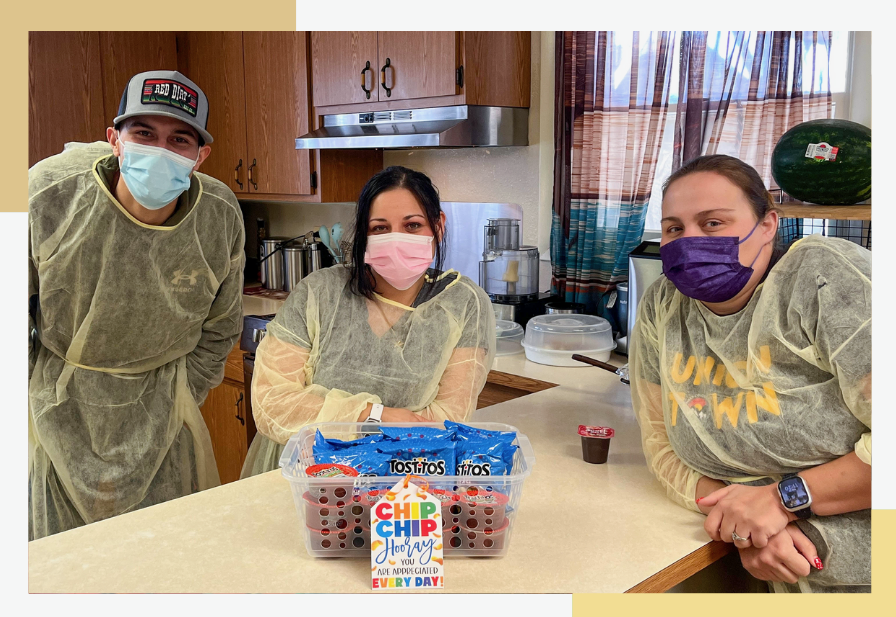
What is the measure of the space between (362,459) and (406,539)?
9 cm

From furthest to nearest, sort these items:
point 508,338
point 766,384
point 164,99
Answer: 1. point 508,338
2. point 164,99
3. point 766,384

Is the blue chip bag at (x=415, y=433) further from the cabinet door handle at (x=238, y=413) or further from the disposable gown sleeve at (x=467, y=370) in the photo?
the cabinet door handle at (x=238, y=413)

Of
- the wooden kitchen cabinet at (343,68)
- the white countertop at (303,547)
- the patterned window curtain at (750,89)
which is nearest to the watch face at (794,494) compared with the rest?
the white countertop at (303,547)

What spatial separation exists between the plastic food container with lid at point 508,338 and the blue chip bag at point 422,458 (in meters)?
0.75

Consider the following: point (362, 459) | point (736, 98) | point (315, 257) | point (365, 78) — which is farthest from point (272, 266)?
point (736, 98)

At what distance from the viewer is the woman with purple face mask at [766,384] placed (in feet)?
2.77

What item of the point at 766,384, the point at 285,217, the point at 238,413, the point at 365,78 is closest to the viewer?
the point at 766,384

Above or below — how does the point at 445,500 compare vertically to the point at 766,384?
below

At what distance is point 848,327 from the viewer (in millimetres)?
817

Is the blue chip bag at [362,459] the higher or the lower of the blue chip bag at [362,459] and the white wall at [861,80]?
the lower

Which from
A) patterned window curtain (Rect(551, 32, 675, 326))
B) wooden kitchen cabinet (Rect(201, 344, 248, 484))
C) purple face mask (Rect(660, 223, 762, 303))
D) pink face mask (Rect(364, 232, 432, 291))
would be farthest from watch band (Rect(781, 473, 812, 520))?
wooden kitchen cabinet (Rect(201, 344, 248, 484))

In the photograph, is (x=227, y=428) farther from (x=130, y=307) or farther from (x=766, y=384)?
(x=766, y=384)

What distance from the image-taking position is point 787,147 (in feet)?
3.51
